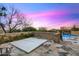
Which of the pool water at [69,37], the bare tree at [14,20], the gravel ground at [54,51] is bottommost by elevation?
the gravel ground at [54,51]

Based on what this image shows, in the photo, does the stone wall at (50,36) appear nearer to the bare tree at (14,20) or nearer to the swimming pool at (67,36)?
the swimming pool at (67,36)

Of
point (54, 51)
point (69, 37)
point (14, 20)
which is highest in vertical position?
point (14, 20)

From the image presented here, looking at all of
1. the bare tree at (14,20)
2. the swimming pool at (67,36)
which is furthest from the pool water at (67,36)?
the bare tree at (14,20)

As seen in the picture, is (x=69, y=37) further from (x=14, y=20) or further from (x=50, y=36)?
(x=14, y=20)

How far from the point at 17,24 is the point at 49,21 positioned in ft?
1.16

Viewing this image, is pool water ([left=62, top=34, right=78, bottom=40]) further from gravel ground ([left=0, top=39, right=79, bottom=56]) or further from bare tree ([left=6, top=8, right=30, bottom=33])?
bare tree ([left=6, top=8, right=30, bottom=33])

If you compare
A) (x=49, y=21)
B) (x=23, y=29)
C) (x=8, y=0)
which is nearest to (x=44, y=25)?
(x=49, y=21)

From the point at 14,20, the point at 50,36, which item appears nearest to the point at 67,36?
the point at 50,36

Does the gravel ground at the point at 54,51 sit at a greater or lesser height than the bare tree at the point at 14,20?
lesser

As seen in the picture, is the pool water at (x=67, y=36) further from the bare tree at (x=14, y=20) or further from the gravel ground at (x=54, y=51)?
the bare tree at (x=14, y=20)

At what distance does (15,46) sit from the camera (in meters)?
1.82

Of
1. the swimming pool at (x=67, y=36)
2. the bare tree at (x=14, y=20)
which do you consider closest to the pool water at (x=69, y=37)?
the swimming pool at (x=67, y=36)

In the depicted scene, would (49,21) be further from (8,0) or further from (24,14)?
(8,0)

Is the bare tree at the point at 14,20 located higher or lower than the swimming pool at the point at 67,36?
higher
